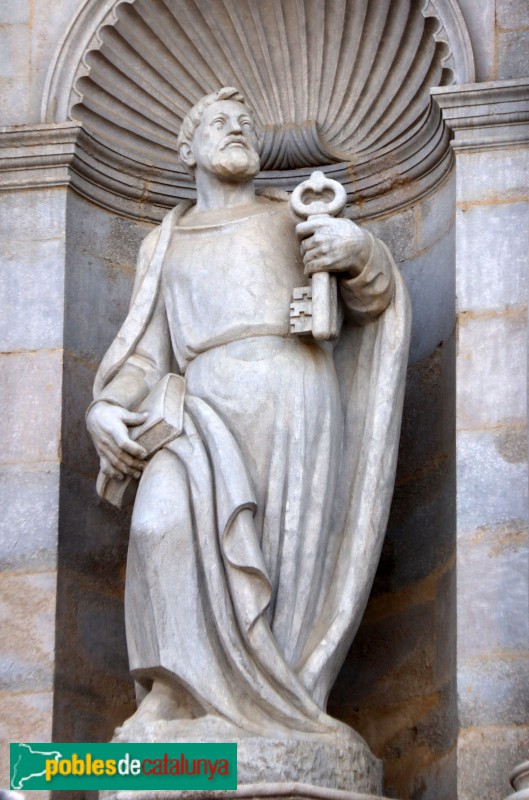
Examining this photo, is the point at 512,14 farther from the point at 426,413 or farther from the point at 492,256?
the point at 426,413

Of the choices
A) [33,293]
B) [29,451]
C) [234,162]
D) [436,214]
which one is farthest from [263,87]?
[29,451]

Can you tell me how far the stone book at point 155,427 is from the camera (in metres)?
7.85

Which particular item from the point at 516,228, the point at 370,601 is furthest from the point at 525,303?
the point at 370,601

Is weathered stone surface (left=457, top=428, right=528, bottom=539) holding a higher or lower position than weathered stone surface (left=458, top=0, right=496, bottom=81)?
lower

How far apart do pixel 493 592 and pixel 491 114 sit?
1.79m

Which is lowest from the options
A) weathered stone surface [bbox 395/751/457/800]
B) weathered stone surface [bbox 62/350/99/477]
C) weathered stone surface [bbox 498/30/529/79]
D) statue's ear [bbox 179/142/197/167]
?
weathered stone surface [bbox 395/751/457/800]

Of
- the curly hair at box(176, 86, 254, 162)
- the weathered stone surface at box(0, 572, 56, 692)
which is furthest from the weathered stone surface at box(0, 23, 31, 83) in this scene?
the weathered stone surface at box(0, 572, 56, 692)

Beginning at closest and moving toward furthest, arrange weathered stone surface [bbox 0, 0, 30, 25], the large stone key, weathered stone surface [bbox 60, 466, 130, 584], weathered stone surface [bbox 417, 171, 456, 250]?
1. the large stone key
2. weathered stone surface [bbox 60, 466, 130, 584]
3. weathered stone surface [bbox 417, 171, 456, 250]
4. weathered stone surface [bbox 0, 0, 30, 25]

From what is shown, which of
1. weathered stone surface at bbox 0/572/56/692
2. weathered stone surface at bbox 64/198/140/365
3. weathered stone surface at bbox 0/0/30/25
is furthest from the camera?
weathered stone surface at bbox 0/0/30/25

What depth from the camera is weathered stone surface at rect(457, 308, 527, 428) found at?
26.3 ft

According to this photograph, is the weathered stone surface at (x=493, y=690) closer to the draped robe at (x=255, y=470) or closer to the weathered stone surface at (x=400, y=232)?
the draped robe at (x=255, y=470)

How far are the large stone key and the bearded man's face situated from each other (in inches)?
15.0

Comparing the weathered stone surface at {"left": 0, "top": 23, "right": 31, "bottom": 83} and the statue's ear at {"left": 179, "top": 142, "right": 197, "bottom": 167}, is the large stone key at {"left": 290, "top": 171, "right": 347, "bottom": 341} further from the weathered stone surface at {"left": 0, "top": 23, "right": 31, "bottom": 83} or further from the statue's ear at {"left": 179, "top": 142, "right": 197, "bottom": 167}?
the weathered stone surface at {"left": 0, "top": 23, "right": 31, "bottom": 83}

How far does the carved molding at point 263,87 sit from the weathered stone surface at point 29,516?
1.23 meters
